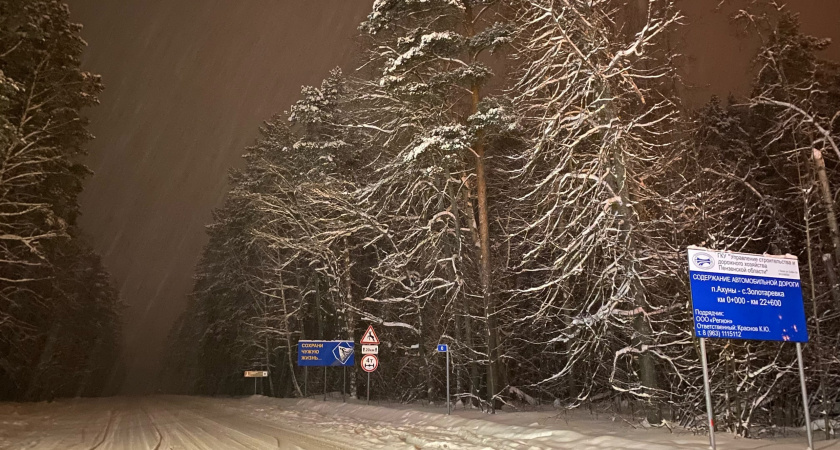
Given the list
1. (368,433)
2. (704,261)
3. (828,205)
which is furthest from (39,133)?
(828,205)

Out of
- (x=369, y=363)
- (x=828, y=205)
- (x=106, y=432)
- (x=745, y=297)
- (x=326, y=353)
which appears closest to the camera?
(x=745, y=297)

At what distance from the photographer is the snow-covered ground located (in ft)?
34.0

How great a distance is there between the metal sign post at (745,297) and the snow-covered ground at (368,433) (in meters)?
1.76

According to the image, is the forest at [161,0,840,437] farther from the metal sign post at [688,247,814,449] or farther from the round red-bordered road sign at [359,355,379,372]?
the round red-bordered road sign at [359,355,379,372]

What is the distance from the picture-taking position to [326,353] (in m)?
25.0

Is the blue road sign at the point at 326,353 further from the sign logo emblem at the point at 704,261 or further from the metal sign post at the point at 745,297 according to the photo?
the sign logo emblem at the point at 704,261

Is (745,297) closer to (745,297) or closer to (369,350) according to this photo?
(745,297)

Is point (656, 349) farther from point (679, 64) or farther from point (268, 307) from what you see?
point (268, 307)

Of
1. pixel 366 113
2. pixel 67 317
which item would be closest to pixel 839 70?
pixel 366 113

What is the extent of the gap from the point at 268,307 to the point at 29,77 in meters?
22.1

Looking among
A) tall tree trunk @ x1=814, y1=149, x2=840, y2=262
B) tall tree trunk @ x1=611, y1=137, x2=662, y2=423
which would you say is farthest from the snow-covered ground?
tall tree trunk @ x1=814, y1=149, x2=840, y2=262

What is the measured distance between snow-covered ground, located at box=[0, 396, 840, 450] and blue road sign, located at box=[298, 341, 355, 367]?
4.28 meters

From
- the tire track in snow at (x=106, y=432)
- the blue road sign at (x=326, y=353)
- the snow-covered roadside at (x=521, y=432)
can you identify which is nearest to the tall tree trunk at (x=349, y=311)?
the blue road sign at (x=326, y=353)

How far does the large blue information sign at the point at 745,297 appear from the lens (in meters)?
8.45
